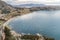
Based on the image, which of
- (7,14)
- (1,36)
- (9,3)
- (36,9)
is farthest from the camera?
(36,9)

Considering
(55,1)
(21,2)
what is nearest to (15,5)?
(21,2)

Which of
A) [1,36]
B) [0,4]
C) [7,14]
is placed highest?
[0,4]

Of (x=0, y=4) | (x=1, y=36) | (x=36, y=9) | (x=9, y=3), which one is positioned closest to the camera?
(x=1, y=36)

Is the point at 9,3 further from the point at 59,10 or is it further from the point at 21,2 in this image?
the point at 59,10

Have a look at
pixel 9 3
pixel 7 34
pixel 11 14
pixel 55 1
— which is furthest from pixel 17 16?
pixel 7 34

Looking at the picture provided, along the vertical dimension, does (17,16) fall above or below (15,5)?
below

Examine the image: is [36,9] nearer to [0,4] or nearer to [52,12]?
[52,12]

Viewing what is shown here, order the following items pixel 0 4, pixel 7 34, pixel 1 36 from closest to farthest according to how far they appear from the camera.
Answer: pixel 1 36, pixel 7 34, pixel 0 4

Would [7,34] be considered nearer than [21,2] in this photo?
Yes

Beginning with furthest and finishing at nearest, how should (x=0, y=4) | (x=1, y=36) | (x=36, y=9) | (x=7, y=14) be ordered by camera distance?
1. (x=36, y=9)
2. (x=0, y=4)
3. (x=7, y=14)
4. (x=1, y=36)
